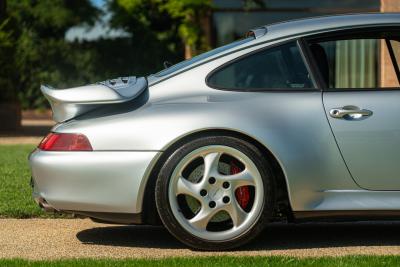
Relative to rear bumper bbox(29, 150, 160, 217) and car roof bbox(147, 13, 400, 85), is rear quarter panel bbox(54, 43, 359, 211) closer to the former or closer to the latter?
rear bumper bbox(29, 150, 160, 217)

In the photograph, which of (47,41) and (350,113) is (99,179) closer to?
(350,113)

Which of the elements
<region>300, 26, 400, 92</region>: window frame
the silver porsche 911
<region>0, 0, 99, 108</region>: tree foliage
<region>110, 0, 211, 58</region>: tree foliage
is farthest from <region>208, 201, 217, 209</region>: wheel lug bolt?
<region>0, 0, 99, 108</region>: tree foliage

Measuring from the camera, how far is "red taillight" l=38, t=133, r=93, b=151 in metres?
5.04

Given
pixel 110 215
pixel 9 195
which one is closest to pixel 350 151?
pixel 110 215

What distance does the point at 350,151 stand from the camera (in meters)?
5.06

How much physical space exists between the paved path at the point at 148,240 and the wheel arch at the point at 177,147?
27 cm

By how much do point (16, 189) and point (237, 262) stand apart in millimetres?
3791

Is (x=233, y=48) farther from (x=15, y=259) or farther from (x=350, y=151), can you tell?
(x=15, y=259)

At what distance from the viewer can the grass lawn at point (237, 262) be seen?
15.4 feet

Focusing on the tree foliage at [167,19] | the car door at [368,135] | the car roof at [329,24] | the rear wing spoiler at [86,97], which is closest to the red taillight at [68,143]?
the rear wing spoiler at [86,97]

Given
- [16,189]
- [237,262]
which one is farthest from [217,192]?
[16,189]

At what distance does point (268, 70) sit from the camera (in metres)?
5.30

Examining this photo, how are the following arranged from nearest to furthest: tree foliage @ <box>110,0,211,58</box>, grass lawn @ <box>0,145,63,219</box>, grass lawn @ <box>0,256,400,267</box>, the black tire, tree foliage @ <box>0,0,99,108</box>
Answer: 1. grass lawn @ <box>0,256,400,267</box>
2. the black tire
3. grass lawn @ <box>0,145,63,219</box>
4. tree foliage @ <box>110,0,211,58</box>
5. tree foliage @ <box>0,0,99,108</box>

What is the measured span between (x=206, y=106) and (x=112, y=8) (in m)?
22.5
